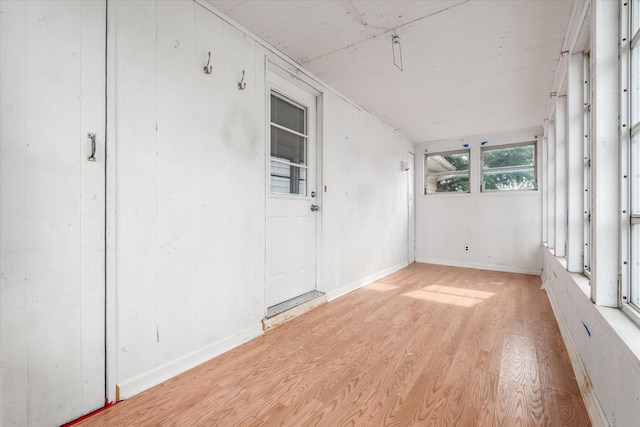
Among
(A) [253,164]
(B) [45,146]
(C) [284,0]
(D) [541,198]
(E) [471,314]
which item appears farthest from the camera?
(D) [541,198]

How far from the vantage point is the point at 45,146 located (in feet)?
4.47

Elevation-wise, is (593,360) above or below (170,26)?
below

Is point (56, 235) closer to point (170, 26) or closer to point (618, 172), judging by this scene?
point (170, 26)

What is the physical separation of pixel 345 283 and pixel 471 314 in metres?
1.46

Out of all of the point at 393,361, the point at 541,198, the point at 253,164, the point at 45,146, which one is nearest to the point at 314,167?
the point at 253,164

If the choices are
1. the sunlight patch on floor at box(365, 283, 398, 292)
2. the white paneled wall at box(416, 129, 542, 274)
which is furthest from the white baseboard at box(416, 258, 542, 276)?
the sunlight patch on floor at box(365, 283, 398, 292)

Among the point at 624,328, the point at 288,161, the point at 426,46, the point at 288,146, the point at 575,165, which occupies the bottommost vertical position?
the point at 624,328

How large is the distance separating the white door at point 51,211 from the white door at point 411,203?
5.19m

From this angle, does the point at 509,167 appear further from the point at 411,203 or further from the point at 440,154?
the point at 411,203

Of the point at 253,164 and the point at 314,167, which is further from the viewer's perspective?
the point at 314,167

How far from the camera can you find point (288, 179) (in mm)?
3041

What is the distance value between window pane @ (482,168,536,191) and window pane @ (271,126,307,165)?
3.93 meters

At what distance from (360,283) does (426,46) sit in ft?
9.57

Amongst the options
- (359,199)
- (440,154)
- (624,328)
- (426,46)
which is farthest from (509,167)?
(624,328)
